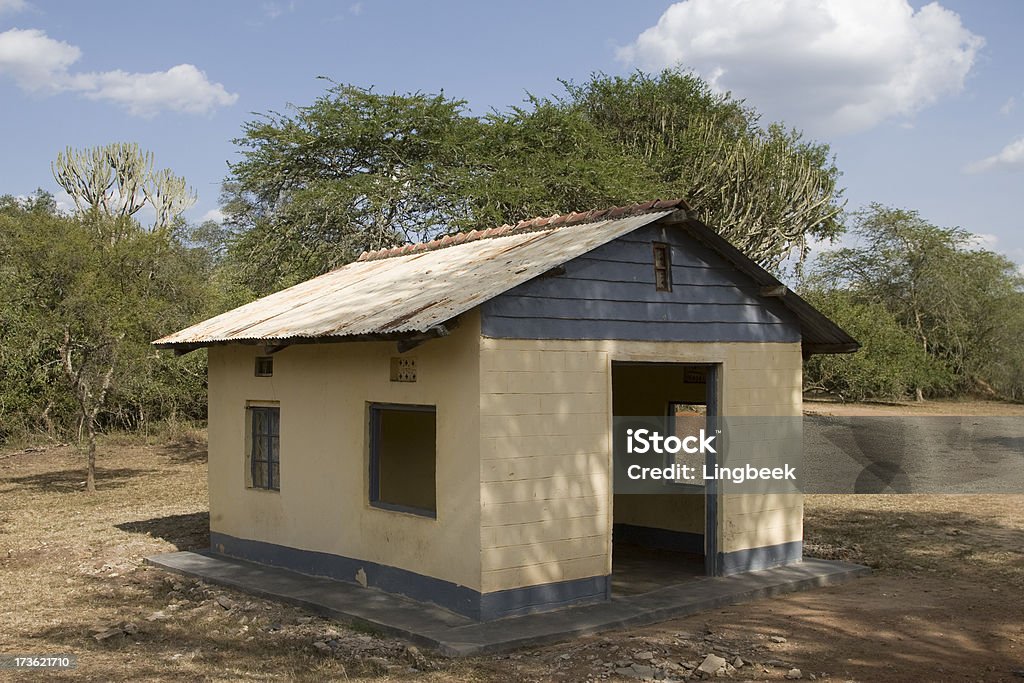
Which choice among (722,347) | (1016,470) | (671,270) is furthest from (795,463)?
(1016,470)

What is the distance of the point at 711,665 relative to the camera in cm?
A: 701

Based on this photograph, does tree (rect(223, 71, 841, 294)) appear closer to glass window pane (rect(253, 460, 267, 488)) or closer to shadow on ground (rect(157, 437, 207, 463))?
shadow on ground (rect(157, 437, 207, 463))

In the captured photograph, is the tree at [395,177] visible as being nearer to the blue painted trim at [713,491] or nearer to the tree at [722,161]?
the tree at [722,161]

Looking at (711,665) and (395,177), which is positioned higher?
(395,177)

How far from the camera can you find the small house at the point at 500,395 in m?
8.21

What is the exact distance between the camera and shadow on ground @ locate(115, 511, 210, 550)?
40.8 feet

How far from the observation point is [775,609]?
890 centimetres

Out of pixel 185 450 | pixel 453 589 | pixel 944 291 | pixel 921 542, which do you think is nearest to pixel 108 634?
pixel 453 589

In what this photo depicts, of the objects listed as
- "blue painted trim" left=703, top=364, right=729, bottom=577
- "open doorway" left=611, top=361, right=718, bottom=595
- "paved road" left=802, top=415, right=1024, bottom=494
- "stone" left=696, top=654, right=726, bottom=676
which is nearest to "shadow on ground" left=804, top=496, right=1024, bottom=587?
"open doorway" left=611, top=361, right=718, bottom=595

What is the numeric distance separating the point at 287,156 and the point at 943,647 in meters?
19.1

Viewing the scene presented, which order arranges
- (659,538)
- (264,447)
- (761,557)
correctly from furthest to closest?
(659,538) → (264,447) → (761,557)

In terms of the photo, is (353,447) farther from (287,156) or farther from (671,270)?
(287,156)

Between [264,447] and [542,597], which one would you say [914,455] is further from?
[542,597]

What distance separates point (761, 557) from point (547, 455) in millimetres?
3151
